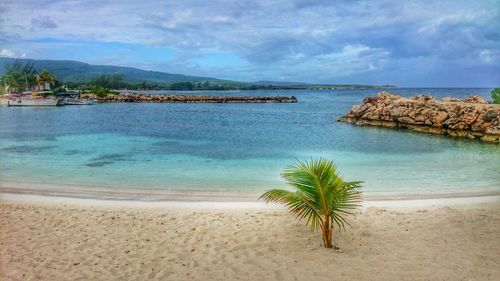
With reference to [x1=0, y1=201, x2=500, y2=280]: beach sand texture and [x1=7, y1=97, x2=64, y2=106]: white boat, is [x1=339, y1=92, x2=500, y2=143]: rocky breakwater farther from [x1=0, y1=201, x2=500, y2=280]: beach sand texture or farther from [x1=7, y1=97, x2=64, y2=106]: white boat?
[x1=7, y1=97, x2=64, y2=106]: white boat

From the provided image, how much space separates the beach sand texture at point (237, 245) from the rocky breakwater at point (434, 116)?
20.9 m

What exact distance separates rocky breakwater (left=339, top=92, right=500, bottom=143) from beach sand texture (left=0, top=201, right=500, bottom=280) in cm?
2091

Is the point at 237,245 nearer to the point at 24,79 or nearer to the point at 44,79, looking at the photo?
the point at 24,79

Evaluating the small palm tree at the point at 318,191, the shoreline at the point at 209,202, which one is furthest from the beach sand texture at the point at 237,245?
the small palm tree at the point at 318,191

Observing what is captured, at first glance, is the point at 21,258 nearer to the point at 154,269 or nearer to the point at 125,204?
the point at 154,269

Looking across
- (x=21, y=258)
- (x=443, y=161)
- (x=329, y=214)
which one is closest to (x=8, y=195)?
(x=21, y=258)

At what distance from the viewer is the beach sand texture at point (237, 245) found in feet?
20.2

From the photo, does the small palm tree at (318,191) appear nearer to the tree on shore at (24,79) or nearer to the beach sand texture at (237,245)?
the beach sand texture at (237,245)

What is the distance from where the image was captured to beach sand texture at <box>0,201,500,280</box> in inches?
242

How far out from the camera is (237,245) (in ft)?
24.2

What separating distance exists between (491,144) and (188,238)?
22845 millimetres

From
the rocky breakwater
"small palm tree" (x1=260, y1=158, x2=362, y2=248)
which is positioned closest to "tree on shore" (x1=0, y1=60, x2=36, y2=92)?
the rocky breakwater

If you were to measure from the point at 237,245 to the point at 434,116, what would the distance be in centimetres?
2871

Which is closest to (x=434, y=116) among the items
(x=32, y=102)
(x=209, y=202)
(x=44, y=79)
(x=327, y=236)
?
(x=209, y=202)
